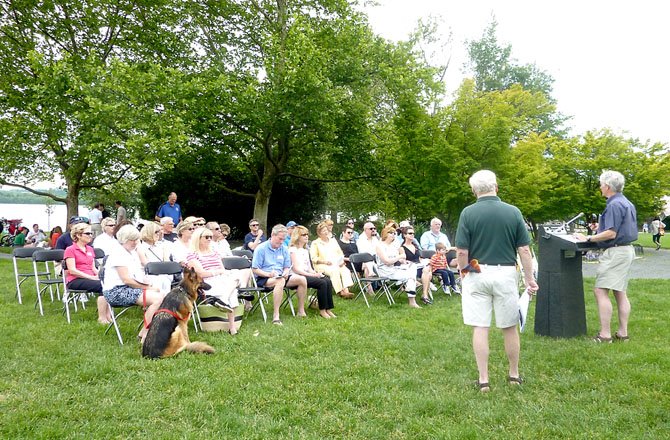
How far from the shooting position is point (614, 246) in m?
5.62

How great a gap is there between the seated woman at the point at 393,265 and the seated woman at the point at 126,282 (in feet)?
13.4

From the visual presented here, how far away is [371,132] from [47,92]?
1039cm

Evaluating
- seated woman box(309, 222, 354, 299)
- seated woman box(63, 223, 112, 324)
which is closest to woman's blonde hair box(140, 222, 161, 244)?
seated woman box(63, 223, 112, 324)

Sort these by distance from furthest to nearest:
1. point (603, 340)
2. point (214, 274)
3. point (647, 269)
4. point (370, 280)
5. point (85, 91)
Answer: point (647, 269) → point (85, 91) → point (370, 280) → point (214, 274) → point (603, 340)

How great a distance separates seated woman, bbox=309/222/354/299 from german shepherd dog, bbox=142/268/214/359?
334 centimetres

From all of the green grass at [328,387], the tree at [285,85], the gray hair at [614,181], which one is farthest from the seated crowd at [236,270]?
the tree at [285,85]

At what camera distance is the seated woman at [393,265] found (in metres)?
8.63

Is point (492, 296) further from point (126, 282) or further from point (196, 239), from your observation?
point (196, 239)

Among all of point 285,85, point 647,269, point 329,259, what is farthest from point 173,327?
point 647,269

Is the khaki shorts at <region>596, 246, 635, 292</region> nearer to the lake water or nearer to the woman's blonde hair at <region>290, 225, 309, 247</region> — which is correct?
the woman's blonde hair at <region>290, 225, 309, 247</region>

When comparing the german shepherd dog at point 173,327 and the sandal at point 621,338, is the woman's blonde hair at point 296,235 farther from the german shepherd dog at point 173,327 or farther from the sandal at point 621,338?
the sandal at point 621,338

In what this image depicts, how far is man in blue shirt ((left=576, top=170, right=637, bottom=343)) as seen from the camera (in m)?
5.49

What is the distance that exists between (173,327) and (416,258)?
18.2 feet

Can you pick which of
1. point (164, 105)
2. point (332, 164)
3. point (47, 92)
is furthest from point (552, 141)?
A: point (47, 92)
